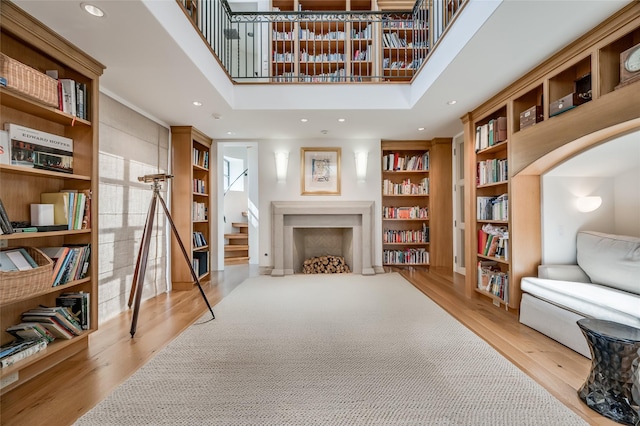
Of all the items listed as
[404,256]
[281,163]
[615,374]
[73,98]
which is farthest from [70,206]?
[404,256]

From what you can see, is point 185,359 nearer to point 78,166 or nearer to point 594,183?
point 78,166

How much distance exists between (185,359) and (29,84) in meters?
2.14

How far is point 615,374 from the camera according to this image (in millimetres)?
1506

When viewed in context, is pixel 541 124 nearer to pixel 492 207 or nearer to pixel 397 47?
pixel 492 207

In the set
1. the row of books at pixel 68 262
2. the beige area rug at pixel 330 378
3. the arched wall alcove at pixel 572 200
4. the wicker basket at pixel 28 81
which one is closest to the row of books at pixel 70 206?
the row of books at pixel 68 262

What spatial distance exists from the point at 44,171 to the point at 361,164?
414cm

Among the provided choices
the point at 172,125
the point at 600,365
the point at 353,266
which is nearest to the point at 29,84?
the point at 172,125

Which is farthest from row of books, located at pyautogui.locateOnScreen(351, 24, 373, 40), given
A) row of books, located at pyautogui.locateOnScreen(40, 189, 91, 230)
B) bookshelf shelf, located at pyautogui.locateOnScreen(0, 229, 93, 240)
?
bookshelf shelf, located at pyautogui.locateOnScreen(0, 229, 93, 240)

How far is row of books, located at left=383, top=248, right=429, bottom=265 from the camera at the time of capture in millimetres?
5324

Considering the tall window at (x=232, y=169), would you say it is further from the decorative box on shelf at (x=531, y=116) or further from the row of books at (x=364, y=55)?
the decorative box on shelf at (x=531, y=116)

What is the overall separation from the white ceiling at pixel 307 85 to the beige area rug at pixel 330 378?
2389 millimetres

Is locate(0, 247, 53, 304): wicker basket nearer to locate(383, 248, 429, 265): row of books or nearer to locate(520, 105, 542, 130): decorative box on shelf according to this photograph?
locate(520, 105, 542, 130): decorative box on shelf

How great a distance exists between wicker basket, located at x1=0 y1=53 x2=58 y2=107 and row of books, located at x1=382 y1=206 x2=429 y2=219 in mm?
4622

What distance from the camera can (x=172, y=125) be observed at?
13.8 feet
